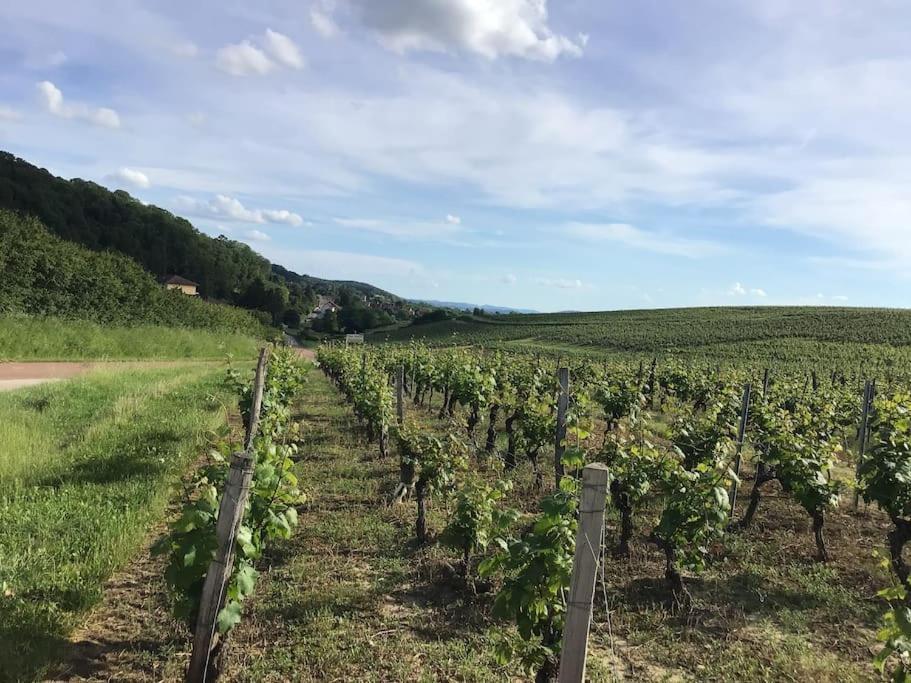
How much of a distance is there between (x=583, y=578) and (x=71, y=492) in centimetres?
604

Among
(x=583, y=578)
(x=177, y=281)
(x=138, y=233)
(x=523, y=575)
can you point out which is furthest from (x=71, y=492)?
(x=138, y=233)

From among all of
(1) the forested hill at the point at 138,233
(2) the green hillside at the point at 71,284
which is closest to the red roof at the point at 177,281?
(1) the forested hill at the point at 138,233

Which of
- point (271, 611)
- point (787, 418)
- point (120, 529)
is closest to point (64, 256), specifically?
point (120, 529)

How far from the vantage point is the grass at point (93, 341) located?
20.3 m

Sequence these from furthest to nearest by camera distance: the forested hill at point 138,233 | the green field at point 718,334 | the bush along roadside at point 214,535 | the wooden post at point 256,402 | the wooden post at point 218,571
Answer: the forested hill at point 138,233 < the green field at point 718,334 < the wooden post at point 256,402 < the bush along roadside at point 214,535 < the wooden post at point 218,571

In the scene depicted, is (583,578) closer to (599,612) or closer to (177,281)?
(599,612)

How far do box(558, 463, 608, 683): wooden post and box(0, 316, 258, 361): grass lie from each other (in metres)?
16.3

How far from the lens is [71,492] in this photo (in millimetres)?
6242

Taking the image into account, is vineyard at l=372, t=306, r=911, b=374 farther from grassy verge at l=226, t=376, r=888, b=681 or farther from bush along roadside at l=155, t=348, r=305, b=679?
bush along roadside at l=155, t=348, r=305, b=679

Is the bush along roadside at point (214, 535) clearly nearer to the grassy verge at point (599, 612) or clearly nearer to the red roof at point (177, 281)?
the grassy verge at point (599, 612)

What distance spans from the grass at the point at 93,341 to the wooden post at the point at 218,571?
14.8m

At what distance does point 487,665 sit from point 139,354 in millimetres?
25750

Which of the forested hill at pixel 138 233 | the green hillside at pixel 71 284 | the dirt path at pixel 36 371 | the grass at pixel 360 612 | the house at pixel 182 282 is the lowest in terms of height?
the dirt path at pixel 36 371

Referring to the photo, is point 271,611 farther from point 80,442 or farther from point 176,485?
point 80,442
